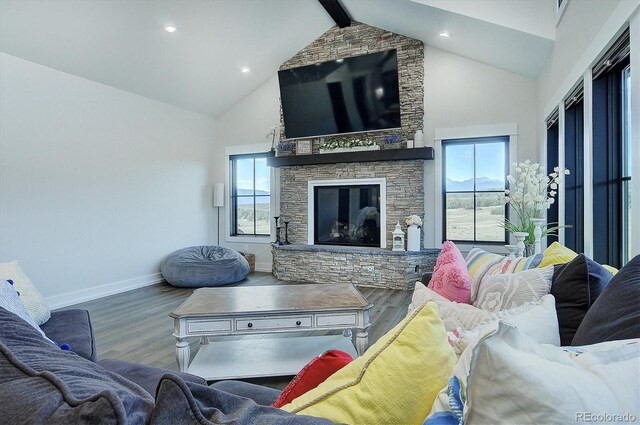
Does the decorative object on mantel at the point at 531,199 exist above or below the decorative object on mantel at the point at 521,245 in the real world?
above

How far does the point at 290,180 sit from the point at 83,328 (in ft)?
13.5

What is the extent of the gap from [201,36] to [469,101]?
143 inches

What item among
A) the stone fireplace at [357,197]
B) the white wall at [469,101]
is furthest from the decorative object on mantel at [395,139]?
the white wall at [469,101]

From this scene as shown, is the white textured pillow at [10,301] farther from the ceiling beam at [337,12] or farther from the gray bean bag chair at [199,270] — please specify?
the ceiling beam at [337,12]

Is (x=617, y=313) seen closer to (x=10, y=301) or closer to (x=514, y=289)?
(x=514, y=289)

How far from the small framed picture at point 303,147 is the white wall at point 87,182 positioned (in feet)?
6.10

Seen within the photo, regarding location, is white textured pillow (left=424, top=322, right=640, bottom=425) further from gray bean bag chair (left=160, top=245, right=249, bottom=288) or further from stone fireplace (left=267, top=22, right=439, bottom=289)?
gray bean bag chair (left=160, top=245, right=249, bottom=288)

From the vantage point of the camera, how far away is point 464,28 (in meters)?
3.98

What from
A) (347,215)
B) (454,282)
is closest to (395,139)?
(347,215)

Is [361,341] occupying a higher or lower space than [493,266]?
lower

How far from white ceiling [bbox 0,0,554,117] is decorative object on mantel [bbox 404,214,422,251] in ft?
7.35

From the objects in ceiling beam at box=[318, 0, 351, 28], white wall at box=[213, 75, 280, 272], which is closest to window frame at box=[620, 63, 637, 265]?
ceiling beam at box=[318, 0, 351, 28]

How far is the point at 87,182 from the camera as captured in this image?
4379 mm

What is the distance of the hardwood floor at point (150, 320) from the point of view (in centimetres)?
274
